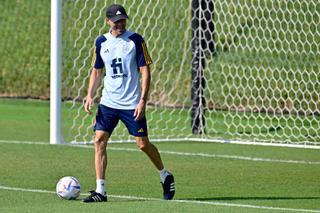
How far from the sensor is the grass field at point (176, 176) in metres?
10.5

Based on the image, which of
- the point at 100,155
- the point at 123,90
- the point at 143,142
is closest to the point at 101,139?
the point at 100,155

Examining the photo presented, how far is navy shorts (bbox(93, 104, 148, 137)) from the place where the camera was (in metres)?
11.0

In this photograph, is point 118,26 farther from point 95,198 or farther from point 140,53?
point 95,198

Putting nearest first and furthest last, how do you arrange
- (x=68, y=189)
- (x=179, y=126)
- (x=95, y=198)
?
(x=95, y=198) < (x=68, y=189) < (x=179, y=126)

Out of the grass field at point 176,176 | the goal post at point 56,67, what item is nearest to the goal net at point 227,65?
the goal post at point 56,67

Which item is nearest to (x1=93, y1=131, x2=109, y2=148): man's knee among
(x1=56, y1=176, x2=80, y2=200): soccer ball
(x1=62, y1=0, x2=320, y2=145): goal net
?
(x1=56, y1=176, x2=80, y2=200): soccer ball

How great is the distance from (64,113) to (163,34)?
7.52 ft

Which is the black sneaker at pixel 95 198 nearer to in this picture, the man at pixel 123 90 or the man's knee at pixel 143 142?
the man at pixel 123 90

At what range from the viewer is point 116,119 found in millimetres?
11055

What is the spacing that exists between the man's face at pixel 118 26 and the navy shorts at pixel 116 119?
0.77 m

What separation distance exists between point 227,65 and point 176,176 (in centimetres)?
626

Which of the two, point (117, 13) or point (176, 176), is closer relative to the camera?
point (117, 13)

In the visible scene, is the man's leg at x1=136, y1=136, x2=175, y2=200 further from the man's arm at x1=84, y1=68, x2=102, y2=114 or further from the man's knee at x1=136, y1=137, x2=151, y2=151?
the man's arm at x1=84, y1=68, x2=102, y2=114

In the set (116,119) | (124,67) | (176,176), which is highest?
(124,67)
